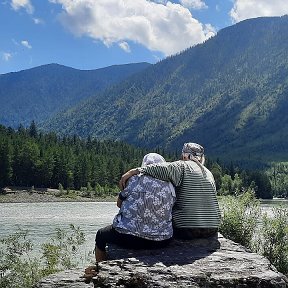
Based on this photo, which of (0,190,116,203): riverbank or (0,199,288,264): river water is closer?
(0,199,288,264): river water

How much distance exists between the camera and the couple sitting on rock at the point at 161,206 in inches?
405

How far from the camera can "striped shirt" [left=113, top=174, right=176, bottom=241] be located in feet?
33.7

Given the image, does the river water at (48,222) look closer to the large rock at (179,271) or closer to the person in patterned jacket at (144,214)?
the large rock at (179,271)

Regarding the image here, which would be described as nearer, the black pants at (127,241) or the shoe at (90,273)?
the shoe at (90,273)

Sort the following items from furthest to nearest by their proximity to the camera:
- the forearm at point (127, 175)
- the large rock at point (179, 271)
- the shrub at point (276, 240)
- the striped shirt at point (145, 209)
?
1. the shrub at point (276, 240)
2. the forearm at point (127, 175)
3. the striped shirt at point (145, 209)
4. the large rock at point (179, 271)

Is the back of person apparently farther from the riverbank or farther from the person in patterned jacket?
the riverbank

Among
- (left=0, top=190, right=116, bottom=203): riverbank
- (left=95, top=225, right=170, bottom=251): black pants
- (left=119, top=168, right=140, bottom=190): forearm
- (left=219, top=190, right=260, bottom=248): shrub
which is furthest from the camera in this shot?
(left=0, top=190, right=116, bottom=203): riverbank

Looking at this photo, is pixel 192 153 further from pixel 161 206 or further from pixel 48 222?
pixel 48 222

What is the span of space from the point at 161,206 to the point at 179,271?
5.09 feet

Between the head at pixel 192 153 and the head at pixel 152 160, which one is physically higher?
the head at pixel 192 153

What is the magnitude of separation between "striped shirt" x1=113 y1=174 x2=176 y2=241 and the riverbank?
120921 mm

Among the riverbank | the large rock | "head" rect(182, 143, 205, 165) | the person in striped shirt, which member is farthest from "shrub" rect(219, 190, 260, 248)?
the riverbank

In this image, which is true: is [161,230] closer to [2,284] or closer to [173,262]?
[173,262]

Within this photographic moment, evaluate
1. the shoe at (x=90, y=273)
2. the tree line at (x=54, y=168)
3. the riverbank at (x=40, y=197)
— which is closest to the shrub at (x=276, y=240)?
the shoe at (x=90, y=273)
